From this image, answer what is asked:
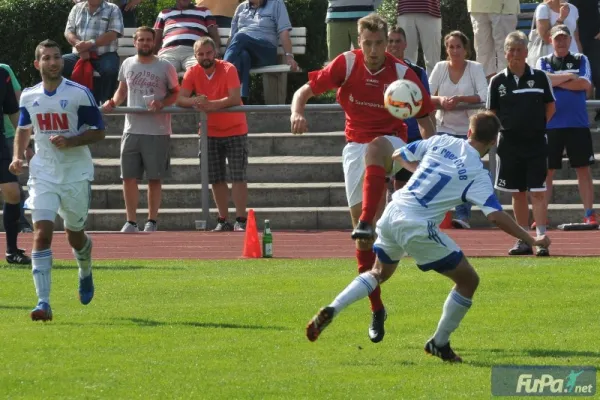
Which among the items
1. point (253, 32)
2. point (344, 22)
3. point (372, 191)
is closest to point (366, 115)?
point (372, 191)

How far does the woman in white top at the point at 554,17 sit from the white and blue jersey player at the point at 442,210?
31.7 feet

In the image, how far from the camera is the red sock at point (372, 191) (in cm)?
1055

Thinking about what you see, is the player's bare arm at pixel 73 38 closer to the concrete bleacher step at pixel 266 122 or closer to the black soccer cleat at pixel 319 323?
the concrete bleacher step at pixel 266 122

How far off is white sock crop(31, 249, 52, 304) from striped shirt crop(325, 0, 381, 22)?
9.17 meters

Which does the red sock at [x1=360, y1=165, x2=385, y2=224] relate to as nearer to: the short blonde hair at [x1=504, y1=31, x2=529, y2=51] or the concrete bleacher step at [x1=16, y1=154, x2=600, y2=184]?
the short blonde hair at [x1=504, y1=31, x2=529, y2=51]

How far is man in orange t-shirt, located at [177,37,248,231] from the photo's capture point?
18.1m

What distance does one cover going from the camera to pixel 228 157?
18.2 meters

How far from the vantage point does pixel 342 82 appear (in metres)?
11.0

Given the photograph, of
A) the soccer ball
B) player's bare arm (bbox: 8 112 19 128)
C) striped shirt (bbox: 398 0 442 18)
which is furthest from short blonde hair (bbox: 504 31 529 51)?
player's bare arm (bbox: 8 112 19 128)

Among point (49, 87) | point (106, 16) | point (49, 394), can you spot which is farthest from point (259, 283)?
point (106, 16)

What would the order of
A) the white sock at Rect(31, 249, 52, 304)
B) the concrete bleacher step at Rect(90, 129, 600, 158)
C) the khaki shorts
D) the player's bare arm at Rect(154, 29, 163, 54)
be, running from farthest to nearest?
the player's bare arm at Rect(154, 29, 163, 54), the concrete bleacher step at Rect(90, 129, 600, 158), the khaki shorts, the white sock at Rect(31, 249, 52, 304)

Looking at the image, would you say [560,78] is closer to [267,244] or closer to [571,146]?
[571,146]

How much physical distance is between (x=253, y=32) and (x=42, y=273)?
9294 mm

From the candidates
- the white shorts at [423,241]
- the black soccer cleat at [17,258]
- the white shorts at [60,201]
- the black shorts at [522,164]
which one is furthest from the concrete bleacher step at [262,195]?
the white shorts at [423,241]
